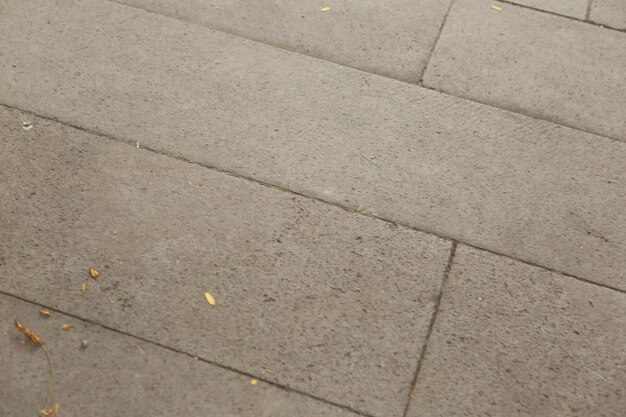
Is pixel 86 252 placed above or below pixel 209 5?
below

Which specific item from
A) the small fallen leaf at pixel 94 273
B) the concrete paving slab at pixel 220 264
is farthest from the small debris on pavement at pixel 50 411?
the small fallen leaf at pixel 94 273

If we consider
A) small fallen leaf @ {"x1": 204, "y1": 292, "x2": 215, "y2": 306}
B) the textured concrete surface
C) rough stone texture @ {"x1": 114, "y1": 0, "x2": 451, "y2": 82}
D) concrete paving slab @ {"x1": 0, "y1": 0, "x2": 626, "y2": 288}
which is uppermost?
rough stone texture @ {"x1": 114, "y1": 0, "x2": 451, "y2": 82}

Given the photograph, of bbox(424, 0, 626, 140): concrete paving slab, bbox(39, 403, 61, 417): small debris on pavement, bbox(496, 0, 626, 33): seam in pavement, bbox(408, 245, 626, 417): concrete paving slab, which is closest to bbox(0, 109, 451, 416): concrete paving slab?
bbox(408, 245, 626, 417): concrete paving slab

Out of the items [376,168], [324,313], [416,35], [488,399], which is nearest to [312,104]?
[376,168]

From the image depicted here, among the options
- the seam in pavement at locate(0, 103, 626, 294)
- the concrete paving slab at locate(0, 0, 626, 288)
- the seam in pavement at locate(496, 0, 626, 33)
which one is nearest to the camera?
the seam in pavement at locate(0, 103, 626, 294)

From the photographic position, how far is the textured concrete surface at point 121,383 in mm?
3057

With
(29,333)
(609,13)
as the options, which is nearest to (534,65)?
(609,13)

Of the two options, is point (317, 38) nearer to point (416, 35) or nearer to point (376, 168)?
point (416, 35)

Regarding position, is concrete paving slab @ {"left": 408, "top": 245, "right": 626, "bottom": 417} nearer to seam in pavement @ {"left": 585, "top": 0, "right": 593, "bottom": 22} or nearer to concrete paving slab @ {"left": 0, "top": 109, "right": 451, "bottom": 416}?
concrete paving slab @ {"left": 0, "top": 109, "right": 451, "bottom": 416}

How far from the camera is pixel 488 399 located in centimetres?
319

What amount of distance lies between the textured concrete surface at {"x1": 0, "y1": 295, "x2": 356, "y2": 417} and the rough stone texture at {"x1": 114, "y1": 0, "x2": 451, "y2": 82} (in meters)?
2.23

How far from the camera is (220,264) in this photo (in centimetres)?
354

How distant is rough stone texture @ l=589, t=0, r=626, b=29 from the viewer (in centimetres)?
504

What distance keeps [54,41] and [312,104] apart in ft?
5.39
